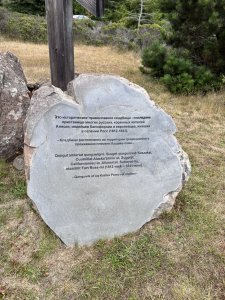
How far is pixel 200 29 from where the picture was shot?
652cm

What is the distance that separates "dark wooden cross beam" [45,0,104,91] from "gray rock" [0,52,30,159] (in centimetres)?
40

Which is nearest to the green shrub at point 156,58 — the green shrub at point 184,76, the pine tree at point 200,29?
the green shrub at point 184,76

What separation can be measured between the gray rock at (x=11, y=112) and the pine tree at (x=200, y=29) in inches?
139

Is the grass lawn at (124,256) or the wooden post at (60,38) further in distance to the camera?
the wooden post at (60,38)

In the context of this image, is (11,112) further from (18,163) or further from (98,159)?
(98,159)

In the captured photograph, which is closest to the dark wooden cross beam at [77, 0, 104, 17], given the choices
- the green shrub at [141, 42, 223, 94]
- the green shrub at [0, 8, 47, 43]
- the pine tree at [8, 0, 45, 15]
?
the green shrub at [141, 42, 223, 94]

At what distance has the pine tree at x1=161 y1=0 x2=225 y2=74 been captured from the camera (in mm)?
6051

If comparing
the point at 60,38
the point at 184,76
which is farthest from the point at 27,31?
the point at 60,38

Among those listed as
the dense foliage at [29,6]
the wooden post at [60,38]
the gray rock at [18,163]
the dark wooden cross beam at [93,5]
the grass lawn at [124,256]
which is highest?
the dark wooden cross beam at [93,5]

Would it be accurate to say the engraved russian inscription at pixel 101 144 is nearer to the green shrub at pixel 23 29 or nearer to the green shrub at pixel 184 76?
the green shrub at pixel 184 76

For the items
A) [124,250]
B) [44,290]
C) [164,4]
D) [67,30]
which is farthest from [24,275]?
[164,4]

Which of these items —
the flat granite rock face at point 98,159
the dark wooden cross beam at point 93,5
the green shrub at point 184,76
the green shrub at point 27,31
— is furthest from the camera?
the green shrub at point 27,31

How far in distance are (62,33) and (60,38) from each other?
0.17 ft

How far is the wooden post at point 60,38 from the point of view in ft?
11.8
